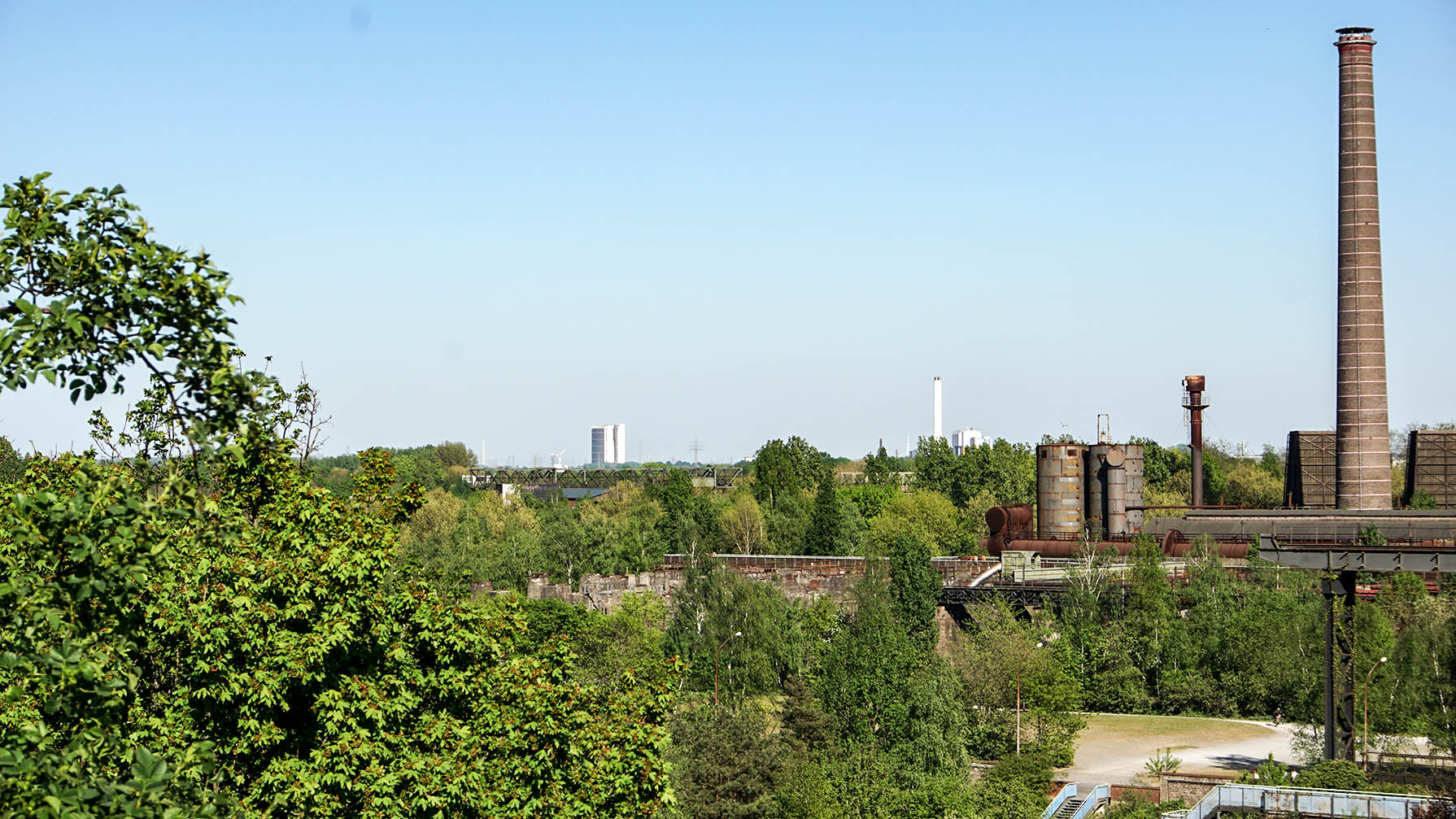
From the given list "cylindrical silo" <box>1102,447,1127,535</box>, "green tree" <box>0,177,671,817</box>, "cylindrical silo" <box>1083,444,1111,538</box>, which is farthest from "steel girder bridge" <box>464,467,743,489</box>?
"green tree" <box>0,177,671,817</box>

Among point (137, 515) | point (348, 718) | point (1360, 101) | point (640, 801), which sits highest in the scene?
point (1360, 101)

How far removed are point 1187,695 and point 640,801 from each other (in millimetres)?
39204

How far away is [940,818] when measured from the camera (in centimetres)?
3206

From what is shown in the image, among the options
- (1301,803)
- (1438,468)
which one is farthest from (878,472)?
(1301,803)

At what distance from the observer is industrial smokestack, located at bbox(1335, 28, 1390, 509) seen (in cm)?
5734

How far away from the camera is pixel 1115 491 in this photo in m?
68.8

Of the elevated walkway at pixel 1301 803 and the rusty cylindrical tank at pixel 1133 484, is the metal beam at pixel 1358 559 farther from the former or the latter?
the rusty cylindrical tank at pixel 1133 484

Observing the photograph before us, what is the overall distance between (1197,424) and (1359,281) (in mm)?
19787

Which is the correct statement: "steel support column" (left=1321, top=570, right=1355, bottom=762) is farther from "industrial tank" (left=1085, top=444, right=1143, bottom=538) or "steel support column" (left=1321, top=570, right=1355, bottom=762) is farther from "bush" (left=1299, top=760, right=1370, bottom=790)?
"industrial tank" (left=1085, top=444, right=1143, bottom=538)

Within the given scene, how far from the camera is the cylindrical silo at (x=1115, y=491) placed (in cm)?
6856

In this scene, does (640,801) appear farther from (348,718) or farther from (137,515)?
(137,515)

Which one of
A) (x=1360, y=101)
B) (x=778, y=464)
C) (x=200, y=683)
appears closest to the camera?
(x=200, y=683)

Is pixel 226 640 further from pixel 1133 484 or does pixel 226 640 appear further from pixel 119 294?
pixel 1133 484

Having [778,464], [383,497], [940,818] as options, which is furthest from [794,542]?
[383,497]
